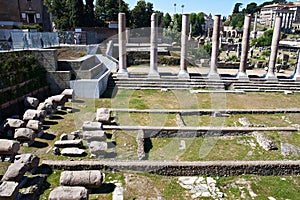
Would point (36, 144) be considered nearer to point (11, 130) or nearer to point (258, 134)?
point (11, 130)

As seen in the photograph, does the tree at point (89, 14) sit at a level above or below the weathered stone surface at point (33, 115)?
above

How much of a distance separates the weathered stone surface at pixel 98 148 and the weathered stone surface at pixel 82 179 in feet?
4.69

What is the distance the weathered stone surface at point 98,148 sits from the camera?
7859 millimetres

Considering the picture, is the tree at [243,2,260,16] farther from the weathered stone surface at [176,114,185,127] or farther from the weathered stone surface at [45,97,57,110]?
the weathered stone surface at [45,97,57,110]

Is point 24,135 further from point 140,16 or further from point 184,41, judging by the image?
point 140,16

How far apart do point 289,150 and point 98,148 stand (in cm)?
653

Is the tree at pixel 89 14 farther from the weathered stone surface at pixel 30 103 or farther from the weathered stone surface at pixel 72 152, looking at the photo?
the weathered stone surface at pixel 72 152

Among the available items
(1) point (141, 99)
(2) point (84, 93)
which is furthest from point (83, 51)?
(1) point (141, 99)

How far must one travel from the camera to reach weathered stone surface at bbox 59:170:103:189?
20.7 ft

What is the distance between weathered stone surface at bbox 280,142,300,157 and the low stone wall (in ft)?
4.09

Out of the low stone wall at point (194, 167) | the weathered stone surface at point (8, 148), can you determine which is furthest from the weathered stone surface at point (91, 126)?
the weathered stone surface at point (8, 148)

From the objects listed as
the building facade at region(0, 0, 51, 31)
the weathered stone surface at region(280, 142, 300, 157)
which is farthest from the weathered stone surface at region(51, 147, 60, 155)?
the building facade at region(0, 0, 51, 31)

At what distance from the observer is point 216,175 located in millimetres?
7195

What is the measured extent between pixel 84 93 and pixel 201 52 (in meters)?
19.4
